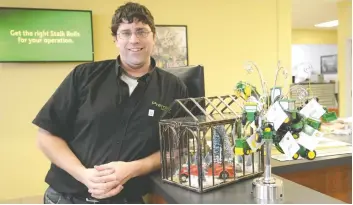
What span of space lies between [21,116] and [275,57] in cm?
285

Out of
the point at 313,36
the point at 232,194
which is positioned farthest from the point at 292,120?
the point at 313,36

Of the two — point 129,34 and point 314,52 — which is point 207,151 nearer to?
point 129,34

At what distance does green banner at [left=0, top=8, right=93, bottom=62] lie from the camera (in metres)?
2.99

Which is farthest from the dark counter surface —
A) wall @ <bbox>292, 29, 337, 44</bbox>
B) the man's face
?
wall @ <bbox>292, 29, 337, 44</bbox>

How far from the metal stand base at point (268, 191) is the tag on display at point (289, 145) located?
0.11m

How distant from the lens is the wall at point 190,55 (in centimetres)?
306

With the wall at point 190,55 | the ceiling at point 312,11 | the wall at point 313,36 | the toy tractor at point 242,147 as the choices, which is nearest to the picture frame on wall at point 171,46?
the wall at point 190,55

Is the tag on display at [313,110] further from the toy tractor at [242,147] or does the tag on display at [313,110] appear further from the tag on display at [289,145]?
the toy tractor at [242,147]

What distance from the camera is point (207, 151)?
1185 millimetres

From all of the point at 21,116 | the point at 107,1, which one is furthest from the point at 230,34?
the point at 21,116

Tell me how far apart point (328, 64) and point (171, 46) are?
7.34 m

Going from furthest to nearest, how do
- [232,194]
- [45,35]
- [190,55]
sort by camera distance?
[190,55] → [45,35] → [232,194]

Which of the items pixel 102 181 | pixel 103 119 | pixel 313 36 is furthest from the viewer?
pixel 313 36

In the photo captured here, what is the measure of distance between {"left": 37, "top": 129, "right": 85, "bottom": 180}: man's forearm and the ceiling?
511 centimetres
